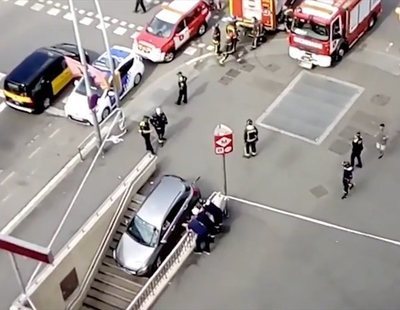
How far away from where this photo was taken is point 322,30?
3484cm

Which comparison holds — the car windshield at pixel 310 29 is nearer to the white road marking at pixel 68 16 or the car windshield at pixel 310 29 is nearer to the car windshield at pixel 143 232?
the white road marking at pixel 68 16

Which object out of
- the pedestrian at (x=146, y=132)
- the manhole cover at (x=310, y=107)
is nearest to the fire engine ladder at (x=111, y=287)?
the pedestrian at (x=146, y=132)

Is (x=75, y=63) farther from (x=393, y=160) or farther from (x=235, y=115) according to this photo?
(x=393, y=160)

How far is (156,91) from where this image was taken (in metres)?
35.2

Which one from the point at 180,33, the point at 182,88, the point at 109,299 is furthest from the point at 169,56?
the point at 109,299

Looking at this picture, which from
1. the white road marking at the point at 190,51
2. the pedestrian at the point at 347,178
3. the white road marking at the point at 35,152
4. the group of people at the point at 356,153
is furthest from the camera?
the white road marking at the point at 190,51

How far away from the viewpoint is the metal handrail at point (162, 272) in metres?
27.0

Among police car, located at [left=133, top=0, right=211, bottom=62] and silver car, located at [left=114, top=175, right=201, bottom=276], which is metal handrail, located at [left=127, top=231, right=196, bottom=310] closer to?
silver car, located at [left=114, top=175, right=201, bottom=276]

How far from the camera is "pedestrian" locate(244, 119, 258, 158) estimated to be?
30.9m

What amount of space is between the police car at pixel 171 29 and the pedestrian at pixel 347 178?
9315 millimetres

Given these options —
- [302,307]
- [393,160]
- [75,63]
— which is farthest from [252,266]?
[75,63]

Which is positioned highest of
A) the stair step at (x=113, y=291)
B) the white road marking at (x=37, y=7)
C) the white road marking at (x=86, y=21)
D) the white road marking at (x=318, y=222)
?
the white road marking at (x=37, y=7)

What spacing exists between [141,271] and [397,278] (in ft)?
24.6

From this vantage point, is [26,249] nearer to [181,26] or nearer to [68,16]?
[181,26]
